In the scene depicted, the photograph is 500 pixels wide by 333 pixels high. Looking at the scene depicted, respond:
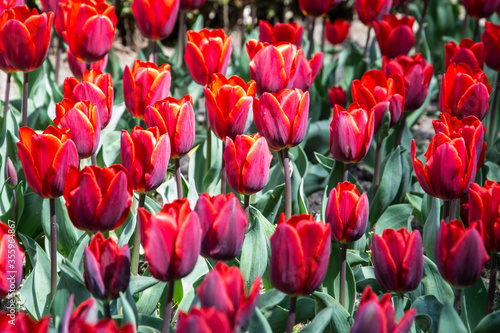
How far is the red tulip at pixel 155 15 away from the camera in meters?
2.66

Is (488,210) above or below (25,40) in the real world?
below

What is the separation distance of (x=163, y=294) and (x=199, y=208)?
54 cm

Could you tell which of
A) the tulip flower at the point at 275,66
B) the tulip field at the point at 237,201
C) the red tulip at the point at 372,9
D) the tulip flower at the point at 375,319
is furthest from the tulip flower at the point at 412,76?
the tulip flower at the point at 375,319

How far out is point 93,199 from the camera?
1.43m

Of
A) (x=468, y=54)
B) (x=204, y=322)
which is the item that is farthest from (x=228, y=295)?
(x=468, y=54)

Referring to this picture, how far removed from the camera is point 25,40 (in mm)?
2158

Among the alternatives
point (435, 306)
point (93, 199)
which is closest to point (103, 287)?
point (93, 199)

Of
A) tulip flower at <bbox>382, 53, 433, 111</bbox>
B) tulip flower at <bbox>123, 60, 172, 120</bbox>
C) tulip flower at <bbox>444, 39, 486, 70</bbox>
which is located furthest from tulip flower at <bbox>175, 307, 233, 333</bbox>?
tulip flower at <bbox>444, 39, 486, 70</bbox>

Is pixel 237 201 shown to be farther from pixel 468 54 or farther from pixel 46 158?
pixel 468 54

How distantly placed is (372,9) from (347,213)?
203cm

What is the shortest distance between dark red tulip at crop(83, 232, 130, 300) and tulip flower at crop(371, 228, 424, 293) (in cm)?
56

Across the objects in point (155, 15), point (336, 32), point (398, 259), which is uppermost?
point (155, 15)

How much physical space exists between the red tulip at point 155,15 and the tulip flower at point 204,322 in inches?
72.8

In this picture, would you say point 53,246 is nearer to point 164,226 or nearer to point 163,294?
point 163,294
